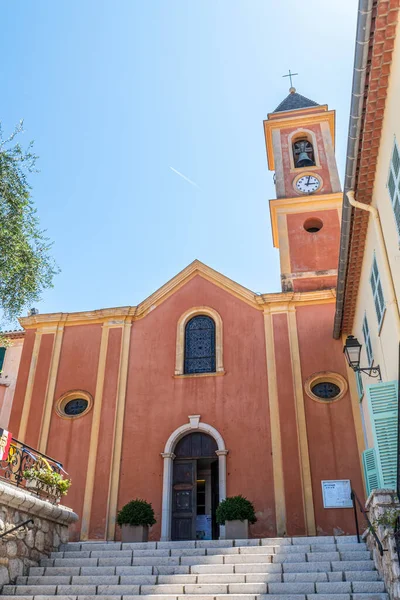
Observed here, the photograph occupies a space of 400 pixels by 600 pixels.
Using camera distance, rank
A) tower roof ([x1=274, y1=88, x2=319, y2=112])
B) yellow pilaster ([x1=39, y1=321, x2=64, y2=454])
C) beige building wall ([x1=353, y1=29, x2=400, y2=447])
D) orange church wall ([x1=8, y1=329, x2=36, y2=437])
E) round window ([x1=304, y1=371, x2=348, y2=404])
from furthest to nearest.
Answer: tower roof ([x1=274, y1=88, x2=319, y2=112]) → orange church wall ([x1=8, y1=329, x2=36, y2=437]) → yellow pilaster ([x1=39, y1=321, x2=64, y2=454]) → round window ([x1=304, y1=371, x2=348, y2=404]) → beige building wall ([x1=353, y1=29, x2=400, y2=447])

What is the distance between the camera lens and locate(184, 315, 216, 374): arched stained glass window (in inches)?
634

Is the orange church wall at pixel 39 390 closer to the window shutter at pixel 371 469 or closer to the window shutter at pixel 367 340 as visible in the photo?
the window shutter at pixel 371 469

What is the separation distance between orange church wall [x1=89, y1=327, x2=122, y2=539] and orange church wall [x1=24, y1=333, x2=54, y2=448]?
196cm

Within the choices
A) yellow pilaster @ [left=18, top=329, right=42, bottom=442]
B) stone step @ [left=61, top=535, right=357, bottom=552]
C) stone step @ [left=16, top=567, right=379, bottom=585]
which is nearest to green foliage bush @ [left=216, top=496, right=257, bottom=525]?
stone step @ [left=61, top=535, right=357, bottom=552]

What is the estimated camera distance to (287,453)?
14.1 metres

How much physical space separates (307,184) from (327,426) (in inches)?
374

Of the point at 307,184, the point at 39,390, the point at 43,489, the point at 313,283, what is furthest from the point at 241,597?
the point at 307,184

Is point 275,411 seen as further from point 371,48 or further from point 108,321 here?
point 371,48

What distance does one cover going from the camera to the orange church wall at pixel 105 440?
14.2m

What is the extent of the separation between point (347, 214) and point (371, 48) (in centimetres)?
345

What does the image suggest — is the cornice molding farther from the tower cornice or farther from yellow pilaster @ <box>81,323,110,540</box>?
the tower cornice

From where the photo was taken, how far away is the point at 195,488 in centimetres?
1441

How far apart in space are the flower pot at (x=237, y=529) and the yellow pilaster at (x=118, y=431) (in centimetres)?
398

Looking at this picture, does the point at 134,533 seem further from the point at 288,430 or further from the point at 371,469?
the point at 371,469
